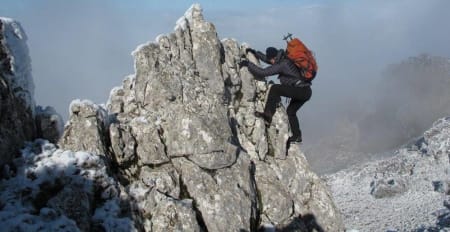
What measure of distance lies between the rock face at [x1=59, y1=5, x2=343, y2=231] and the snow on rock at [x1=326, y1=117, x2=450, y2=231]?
19605 mm

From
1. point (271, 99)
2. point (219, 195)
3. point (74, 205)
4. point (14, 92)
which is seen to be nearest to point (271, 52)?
point (271, 99)

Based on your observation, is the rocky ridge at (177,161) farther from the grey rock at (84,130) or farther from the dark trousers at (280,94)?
the dark trousers at (280,94)

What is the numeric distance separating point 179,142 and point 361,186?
1340 inches

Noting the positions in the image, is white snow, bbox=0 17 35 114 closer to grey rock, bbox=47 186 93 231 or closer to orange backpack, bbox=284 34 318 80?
grey rock, bbox=47 186 93 231

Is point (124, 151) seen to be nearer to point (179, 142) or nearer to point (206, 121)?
point (179, 142)

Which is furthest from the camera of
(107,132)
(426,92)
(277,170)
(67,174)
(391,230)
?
(426,92)

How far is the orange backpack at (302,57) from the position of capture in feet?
58.0

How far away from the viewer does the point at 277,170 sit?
17609 millimetres

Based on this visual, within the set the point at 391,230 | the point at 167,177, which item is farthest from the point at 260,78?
the point at 391,230

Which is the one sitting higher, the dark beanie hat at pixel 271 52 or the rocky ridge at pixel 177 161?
the dark beanie hat at pixel 271 52

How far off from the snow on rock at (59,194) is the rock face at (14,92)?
1.47ft

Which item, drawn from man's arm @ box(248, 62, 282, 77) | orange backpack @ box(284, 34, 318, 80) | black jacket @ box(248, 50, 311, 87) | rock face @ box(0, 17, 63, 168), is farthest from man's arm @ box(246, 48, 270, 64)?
rock face @ box(0, 17, 63, 168)

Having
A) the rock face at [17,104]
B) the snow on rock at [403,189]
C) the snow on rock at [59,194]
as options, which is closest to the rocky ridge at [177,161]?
the snow on rock at [59,194]

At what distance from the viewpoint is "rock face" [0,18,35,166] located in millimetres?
11289
